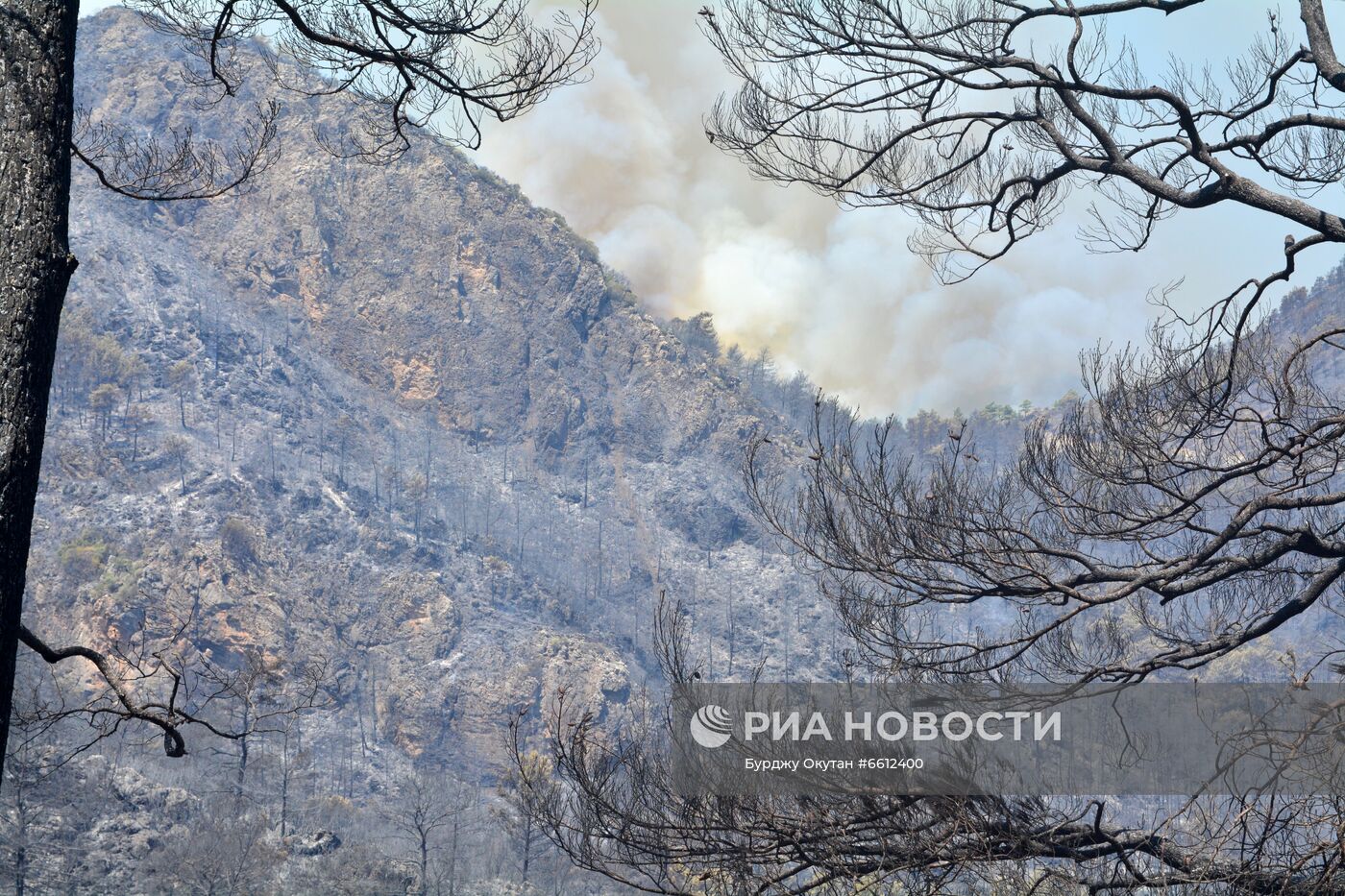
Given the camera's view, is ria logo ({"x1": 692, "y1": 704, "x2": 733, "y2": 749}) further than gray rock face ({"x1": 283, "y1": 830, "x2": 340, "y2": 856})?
No

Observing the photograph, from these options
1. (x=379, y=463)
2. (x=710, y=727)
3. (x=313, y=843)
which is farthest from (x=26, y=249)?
(x=379, y=463)

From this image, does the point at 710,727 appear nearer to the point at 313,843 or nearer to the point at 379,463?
the point at 313,843

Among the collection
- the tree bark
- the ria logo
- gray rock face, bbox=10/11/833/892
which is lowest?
the ria logo

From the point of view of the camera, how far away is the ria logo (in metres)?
8.10

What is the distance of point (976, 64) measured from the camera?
5.73m

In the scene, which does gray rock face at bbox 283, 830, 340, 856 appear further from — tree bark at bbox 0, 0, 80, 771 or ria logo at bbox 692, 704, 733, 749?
tree bark at bbox 0, 0, 80, 771

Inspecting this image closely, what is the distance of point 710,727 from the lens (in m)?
8.25

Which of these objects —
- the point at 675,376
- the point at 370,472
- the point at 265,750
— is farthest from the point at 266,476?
the point at 675,376

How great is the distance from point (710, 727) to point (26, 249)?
19.5 feet

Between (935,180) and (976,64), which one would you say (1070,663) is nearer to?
(935,180)

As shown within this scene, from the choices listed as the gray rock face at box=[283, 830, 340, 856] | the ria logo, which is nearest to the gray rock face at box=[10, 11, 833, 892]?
the gray rock face at box=[283, 830, 340, 856]

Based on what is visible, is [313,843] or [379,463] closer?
[313,843]

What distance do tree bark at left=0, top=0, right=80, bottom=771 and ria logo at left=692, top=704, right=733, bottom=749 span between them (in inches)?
216

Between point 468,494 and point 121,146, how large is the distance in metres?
95.6
